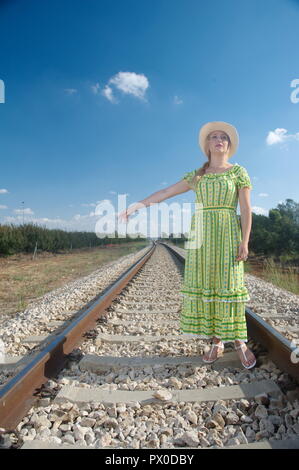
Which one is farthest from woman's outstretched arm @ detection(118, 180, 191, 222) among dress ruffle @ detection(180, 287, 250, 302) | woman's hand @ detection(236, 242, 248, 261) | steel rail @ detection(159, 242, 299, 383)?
steel rail @ detection(159, 242, 299, 383)

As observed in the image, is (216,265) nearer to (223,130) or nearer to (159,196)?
(159,196)

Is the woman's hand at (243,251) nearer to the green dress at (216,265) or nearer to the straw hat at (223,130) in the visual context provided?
the green dress at (216,265)

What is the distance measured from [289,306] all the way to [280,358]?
2.36 meters

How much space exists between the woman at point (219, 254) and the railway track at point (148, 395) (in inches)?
10.3

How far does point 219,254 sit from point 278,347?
76 centimetres

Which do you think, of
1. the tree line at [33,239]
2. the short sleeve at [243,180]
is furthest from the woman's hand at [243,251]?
the tree line at [33,239]

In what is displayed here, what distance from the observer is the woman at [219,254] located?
2.26 m

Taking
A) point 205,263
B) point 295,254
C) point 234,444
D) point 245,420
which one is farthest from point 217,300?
point 295,254

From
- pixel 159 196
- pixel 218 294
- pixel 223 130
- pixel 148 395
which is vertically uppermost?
pixel 223 130

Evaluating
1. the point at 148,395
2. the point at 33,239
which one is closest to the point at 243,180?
the point at 148,395

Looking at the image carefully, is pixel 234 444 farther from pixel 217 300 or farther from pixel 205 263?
pixel 205 263

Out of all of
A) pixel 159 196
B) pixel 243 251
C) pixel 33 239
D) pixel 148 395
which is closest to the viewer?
pixel 148 395

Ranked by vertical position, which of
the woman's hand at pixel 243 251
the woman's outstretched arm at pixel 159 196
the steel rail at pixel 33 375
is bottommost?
the steel rail at pixel 33 375

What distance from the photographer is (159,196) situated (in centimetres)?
259
